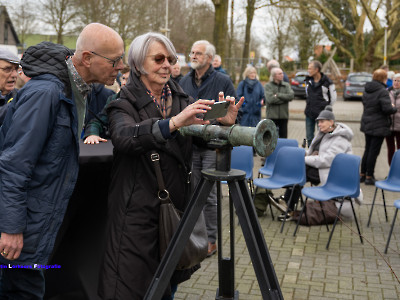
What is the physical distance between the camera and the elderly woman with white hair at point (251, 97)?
10.7 m

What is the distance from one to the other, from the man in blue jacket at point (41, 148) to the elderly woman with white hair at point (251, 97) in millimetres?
8063

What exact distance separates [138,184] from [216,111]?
2.24 ft

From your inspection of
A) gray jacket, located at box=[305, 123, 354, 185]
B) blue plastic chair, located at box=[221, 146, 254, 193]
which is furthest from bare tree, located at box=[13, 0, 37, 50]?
gray jacket, located at box=[305, 123, 354, 185]

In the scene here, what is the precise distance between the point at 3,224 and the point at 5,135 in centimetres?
46

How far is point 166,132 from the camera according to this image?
2.48 metres

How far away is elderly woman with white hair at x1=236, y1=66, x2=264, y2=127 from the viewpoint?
10.7 meters

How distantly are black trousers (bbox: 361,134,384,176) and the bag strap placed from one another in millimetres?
6915

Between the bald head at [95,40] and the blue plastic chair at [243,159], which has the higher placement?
the bald head at [95,40]

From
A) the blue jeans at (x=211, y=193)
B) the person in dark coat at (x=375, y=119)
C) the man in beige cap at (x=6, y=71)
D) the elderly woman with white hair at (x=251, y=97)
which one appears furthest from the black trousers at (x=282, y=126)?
the man in beige cap at (x=6, y=71)

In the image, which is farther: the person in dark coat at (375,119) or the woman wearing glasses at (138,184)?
the person in dark coat at (375,119)

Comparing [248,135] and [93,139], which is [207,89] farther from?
[248,135]

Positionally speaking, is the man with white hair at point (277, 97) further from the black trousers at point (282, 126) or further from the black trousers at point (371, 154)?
the black trousers at point (371, 154)

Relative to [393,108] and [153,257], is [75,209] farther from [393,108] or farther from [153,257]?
[393,108]

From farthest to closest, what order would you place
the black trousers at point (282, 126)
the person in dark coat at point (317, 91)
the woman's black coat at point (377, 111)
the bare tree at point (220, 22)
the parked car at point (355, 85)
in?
the parked car at point (355, 85)
the bare tree at point (220, 22)
the black trousers at point (282, 126)
the person in dark coat at point (317, 91)
the woman's black coat at point (377, 111)
